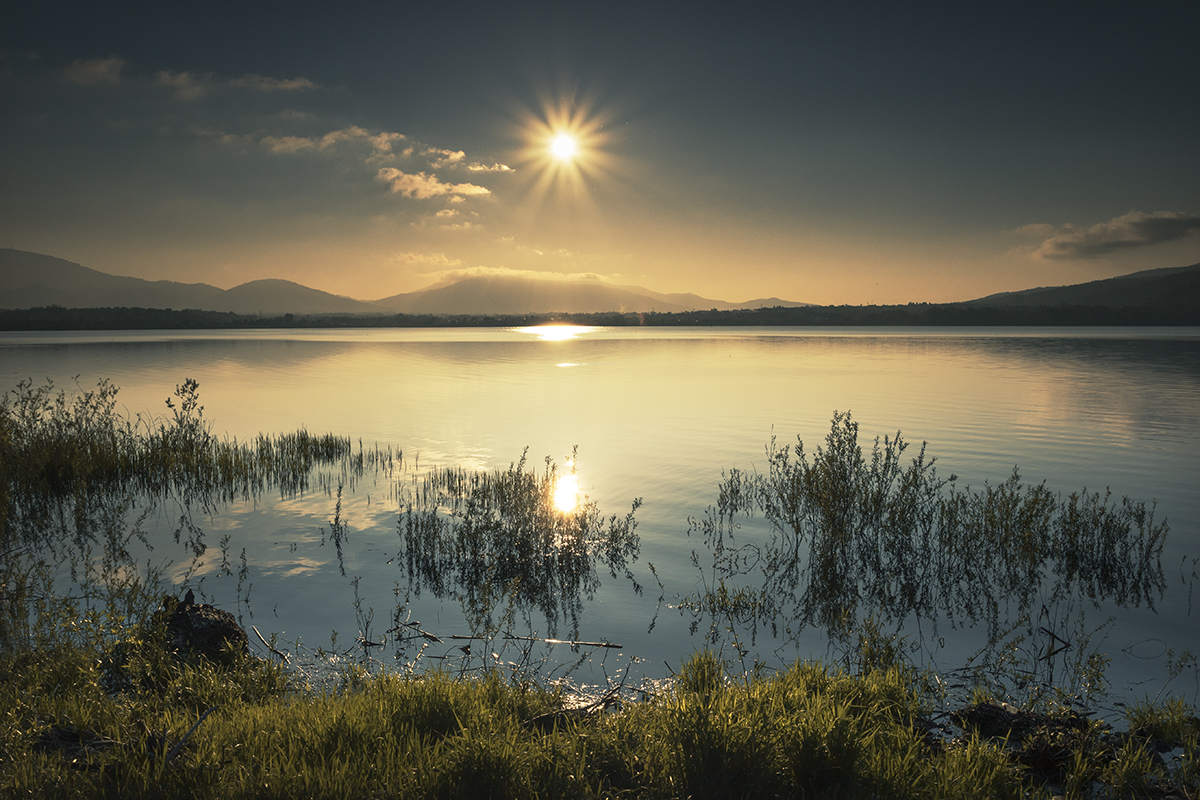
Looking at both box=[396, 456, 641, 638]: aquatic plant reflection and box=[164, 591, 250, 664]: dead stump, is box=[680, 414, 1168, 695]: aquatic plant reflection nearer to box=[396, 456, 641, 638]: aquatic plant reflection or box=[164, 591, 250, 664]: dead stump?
box=[396, 456, 641, 638]: aquatic plant reflection

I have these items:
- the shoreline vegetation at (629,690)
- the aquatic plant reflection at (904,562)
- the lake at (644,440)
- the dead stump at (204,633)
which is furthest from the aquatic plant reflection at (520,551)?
the dead stump at (204,633)

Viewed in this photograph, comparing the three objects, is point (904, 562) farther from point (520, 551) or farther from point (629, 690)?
point (520, 551)

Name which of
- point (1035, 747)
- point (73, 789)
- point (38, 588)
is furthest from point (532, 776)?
point (38, 588)

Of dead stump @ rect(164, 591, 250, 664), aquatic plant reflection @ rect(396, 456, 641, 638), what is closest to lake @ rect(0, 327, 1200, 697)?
aquatic plant reflection @ rect(396, 456, 641, 638)

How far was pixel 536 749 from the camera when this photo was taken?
14.9 ft

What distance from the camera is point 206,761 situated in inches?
171

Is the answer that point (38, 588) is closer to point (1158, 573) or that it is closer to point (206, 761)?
point (206, 761)

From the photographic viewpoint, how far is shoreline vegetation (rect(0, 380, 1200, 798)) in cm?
435

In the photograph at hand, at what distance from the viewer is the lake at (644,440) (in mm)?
8406

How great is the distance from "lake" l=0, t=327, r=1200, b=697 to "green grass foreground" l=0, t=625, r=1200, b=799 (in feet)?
6.34

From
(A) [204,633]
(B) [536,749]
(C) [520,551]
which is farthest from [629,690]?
(C) [520,551]

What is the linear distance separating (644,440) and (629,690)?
15745mm

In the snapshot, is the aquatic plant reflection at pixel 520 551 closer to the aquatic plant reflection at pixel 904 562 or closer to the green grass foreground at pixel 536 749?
the aquatic plant reflection at pixel 904 562

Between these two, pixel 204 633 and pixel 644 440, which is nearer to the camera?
pixel 204 633
